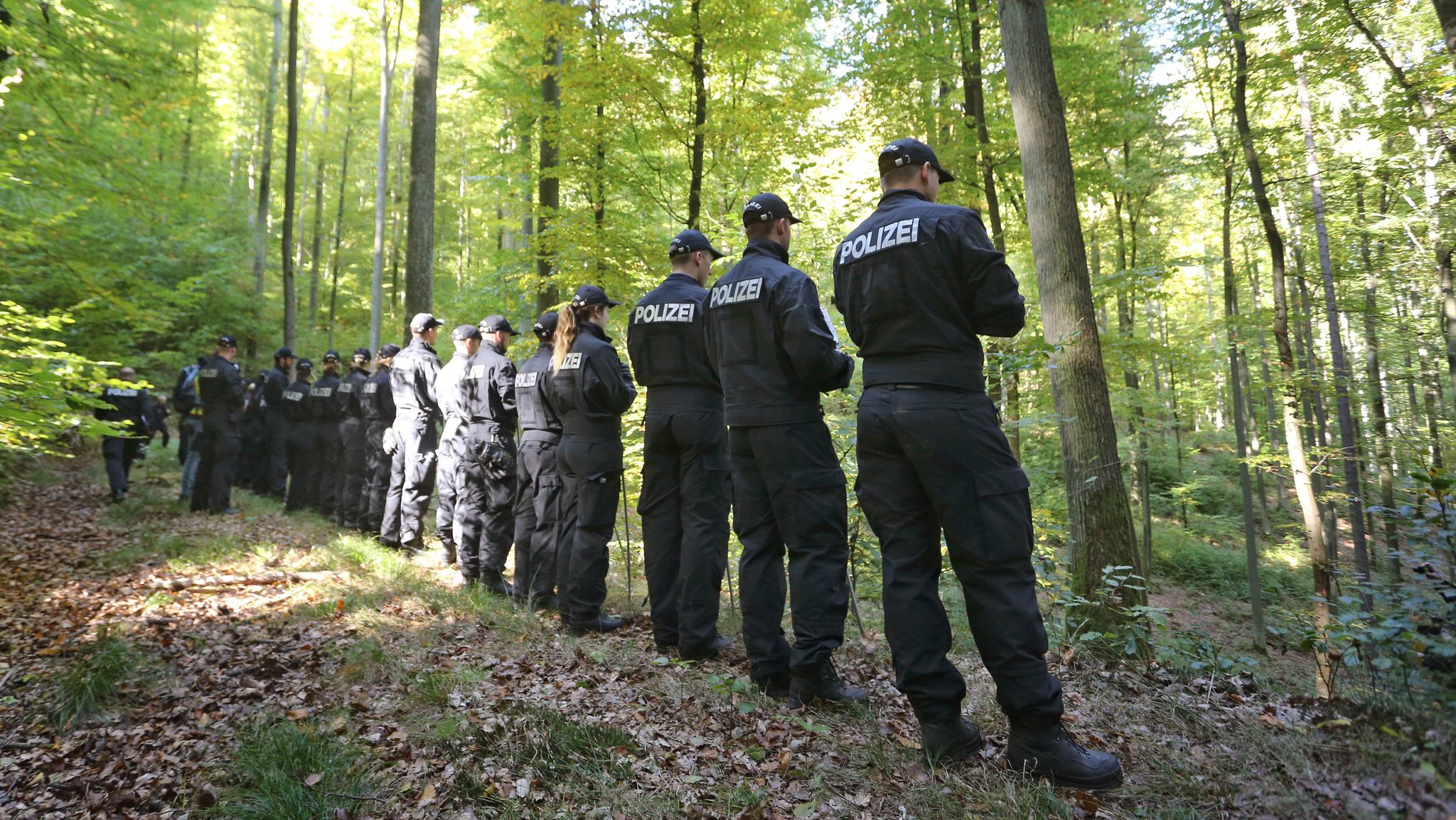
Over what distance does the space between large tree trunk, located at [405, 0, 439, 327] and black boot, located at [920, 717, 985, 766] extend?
8.63 m

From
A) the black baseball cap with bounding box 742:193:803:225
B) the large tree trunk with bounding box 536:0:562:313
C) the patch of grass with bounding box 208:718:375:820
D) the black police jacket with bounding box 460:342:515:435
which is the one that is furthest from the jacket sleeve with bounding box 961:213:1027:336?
the large tree trunk with bounding box 536:0:562:313

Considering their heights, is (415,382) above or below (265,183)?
below

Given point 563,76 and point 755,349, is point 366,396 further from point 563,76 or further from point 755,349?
point 755,349

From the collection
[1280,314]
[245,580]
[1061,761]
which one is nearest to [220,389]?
[245,580]

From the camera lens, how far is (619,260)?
27.3ft

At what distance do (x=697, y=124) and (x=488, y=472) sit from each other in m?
4.50

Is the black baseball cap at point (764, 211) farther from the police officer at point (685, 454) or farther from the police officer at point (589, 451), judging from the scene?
the police officer at point (589, 451)

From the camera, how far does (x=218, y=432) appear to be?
29.5 feet

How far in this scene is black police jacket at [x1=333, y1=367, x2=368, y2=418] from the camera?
881cm

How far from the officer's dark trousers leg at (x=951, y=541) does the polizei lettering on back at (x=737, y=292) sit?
97 cm

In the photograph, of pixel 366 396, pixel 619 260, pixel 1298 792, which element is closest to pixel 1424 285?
pixel 619 260

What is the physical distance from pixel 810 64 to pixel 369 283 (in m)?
20.8

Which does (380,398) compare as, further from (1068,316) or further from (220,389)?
(1068,316)

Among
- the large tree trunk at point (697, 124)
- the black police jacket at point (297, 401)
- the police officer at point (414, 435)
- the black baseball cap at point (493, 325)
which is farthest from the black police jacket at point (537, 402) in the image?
the black police jacket at point (297, 401)
